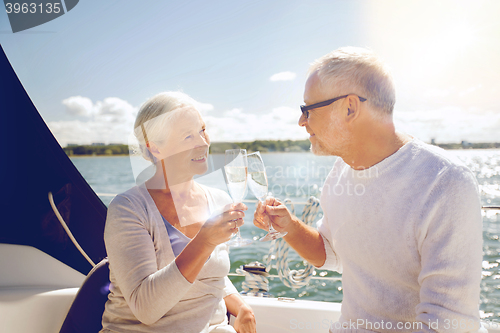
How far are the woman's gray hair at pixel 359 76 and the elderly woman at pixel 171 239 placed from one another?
0.60 m

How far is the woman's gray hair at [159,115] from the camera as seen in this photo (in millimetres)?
1265

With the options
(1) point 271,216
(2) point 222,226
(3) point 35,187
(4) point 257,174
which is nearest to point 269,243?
(3) point 35,187

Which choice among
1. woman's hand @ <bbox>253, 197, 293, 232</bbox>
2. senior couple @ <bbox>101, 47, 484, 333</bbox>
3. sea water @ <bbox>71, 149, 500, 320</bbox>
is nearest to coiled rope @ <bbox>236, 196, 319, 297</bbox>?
sea water @ <bbox>71, 149, 500, 320</bbox>

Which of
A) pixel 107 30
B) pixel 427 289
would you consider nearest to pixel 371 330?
pixel 427 289

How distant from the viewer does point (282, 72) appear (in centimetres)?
2316

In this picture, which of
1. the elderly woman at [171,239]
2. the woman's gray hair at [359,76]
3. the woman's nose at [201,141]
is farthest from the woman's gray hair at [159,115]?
the woman's gray hair at [359,76]

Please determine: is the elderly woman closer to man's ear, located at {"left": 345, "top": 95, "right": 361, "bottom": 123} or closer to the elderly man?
the elderly man

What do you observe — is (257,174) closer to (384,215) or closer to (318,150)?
(318,150)

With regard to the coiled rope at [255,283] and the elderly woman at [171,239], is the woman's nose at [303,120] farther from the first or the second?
the coiled rope at [255,283]

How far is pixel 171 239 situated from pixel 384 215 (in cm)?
84

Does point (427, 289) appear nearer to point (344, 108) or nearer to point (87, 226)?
point (344, 108)

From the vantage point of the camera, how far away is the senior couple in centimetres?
97

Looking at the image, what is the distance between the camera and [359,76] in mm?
1223

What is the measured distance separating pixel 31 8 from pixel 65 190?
4.56ft
